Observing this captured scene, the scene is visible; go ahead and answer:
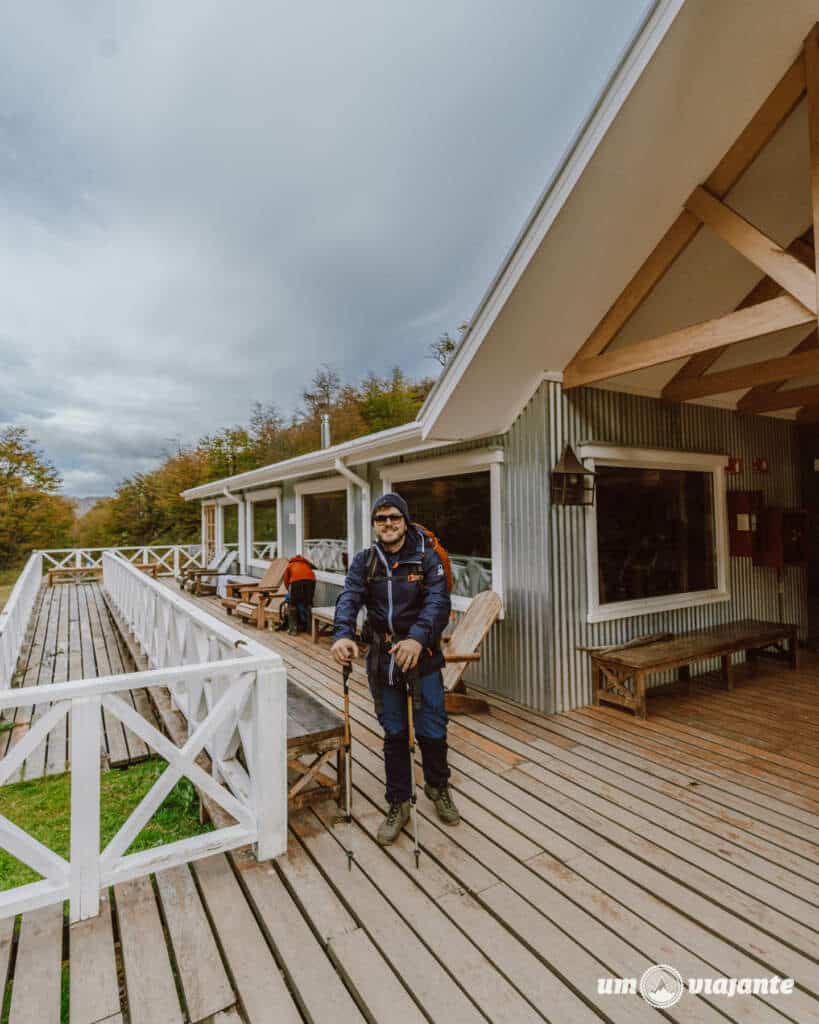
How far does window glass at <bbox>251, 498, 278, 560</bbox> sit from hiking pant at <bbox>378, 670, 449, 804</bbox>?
786cm

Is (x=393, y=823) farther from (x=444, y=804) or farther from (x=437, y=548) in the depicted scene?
(x=437, y=548)

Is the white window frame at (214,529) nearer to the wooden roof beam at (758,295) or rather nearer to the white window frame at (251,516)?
the white window frame at (251,516)

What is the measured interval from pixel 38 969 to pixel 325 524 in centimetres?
649

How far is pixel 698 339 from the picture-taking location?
3.18 metres

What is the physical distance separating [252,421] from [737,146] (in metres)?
25.3

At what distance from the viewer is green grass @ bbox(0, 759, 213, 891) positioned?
2.71 metres

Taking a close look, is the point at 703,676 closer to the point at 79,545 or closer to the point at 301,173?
the point at 301,173

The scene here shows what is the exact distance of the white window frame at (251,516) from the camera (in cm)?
967

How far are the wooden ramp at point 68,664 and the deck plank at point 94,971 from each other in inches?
77.1

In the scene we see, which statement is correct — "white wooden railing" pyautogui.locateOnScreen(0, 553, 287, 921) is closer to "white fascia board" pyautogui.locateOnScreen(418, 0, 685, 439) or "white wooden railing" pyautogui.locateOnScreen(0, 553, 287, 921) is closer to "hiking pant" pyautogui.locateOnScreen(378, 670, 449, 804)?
"hiking pant" pyautogui.locateOnScreen(378, 670, 449, 804)

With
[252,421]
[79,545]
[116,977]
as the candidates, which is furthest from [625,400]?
[79,545]

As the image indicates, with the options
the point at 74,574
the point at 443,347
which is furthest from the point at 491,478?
the point at 443,347

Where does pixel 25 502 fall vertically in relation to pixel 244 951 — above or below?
above

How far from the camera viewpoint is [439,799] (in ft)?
8.50
